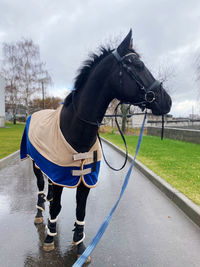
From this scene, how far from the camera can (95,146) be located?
8.70 feet

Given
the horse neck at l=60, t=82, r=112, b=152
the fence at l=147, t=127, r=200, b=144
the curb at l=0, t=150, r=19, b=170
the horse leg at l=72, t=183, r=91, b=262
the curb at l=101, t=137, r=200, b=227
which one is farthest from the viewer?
the fence at l=147, t=127, r=200, b=144

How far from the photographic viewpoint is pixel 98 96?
91.3 inches

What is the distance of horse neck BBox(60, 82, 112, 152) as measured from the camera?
2.32 meters

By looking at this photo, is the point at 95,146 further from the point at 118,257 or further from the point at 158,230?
the point at 158,230

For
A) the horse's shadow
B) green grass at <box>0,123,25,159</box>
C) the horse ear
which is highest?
the horse ear

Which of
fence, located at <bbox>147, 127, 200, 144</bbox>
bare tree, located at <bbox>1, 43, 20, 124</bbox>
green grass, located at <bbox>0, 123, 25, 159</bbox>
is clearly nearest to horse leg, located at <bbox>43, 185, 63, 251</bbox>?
green grass, located at <bbox>0, 123, 25, 159</bbox>

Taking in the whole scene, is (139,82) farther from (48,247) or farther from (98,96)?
(48,247)

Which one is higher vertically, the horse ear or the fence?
the horse ear

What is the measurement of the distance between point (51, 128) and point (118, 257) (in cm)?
171

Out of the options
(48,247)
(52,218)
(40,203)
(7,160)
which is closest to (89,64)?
(52,218)

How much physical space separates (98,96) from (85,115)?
25 cm

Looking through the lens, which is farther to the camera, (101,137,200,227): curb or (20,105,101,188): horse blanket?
(101,137,200,227): curb

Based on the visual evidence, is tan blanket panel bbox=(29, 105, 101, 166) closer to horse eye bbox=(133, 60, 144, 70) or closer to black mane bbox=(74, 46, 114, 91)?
black mane bbox=(74, 46, 114, 91)

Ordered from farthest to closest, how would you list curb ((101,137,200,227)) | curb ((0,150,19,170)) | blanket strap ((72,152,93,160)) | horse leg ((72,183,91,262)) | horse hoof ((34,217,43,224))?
curb ((0,150,19,170))
curb ((101,137,200,227))
horse hoof ((34,217,43,224))
horse leg ((72,183,91,262))
blanket strap ((72,152,93,160))
